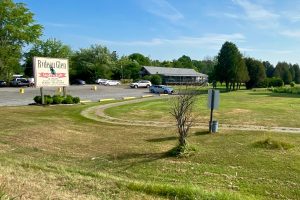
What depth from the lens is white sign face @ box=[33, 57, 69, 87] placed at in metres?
27.4

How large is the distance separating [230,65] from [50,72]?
1378 inches

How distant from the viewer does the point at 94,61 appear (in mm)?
84062

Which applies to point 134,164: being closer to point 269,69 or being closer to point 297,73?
point 297,73

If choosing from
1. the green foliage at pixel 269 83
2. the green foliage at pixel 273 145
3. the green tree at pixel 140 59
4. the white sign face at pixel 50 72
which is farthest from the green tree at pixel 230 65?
the green tree at pixel 140 59

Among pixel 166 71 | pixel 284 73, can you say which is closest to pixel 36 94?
pixel 166 71

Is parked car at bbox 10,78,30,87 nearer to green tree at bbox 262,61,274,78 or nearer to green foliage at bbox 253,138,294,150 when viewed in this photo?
green foliage at bbox 253,138,294,150

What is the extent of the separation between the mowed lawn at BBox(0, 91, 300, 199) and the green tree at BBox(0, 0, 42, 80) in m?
10.9

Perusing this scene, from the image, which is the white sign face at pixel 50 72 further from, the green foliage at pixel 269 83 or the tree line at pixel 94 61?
the green foliage at pixel 269 83

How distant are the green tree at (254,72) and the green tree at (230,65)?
630 centimetres

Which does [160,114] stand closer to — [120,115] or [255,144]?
[120,115]

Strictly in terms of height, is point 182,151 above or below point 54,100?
below

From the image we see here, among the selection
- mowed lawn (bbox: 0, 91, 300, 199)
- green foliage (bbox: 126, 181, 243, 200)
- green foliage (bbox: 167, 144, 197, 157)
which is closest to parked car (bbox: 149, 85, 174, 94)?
mowed lawn (bbox: 0, 91, 300, 199)

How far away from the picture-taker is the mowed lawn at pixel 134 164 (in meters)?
6.41

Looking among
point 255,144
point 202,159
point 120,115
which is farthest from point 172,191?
point 120,115
